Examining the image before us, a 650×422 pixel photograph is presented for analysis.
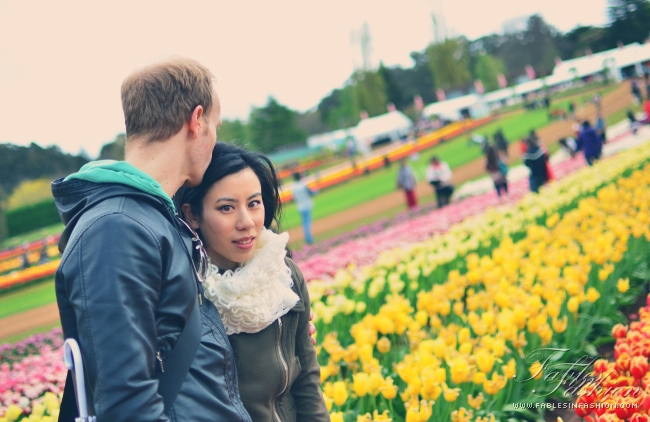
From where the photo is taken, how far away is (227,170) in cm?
196

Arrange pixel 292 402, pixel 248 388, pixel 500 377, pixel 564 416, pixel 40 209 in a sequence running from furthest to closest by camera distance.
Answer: pixel 40 209 → pixel 564 416 → pixel 500 377 → pixel 292 402 → pixel 248 388

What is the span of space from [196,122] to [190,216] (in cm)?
52

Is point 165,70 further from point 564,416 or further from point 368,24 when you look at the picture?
point 368,24

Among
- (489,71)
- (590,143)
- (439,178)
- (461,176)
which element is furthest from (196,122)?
(489,71)

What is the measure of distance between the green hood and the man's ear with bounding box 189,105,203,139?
0.19 metres

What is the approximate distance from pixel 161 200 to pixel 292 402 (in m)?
1.00

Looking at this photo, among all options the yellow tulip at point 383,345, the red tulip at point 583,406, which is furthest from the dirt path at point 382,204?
the red tulip at point 583,406

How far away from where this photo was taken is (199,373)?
1494 millimetres

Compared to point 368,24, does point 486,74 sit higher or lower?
lower

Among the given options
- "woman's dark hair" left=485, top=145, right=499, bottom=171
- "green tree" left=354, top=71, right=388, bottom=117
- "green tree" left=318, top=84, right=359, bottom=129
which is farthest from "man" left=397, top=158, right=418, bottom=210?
"green tree" left=318, top=84, right=359, bottom=129

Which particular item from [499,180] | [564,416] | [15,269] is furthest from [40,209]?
[564,416]

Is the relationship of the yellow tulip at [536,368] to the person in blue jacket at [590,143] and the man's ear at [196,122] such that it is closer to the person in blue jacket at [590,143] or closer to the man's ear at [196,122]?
the man's ear at [196,122]

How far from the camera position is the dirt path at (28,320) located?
983 centimetres

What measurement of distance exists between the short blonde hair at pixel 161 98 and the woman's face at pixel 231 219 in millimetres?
428
